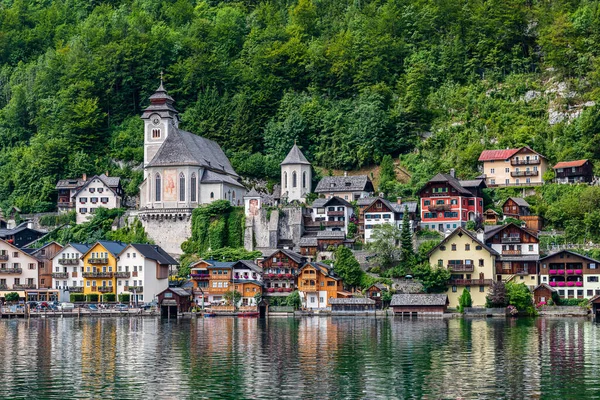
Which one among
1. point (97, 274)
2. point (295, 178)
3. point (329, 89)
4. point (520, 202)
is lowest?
point (97, 274)

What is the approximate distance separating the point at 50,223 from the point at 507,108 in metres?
52.5

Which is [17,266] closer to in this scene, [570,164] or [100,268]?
[100,268]

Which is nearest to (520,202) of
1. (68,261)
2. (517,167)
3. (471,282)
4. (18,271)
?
(517,167)

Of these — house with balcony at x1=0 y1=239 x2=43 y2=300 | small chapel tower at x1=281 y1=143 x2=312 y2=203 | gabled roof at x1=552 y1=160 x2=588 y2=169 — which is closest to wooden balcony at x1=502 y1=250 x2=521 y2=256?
gabled roof at x1=552 y1=160 x2=588 y2=169

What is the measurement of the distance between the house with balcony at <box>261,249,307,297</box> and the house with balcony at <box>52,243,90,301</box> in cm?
1833

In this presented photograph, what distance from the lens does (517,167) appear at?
324 feet

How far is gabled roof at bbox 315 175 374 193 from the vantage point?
102562 mm

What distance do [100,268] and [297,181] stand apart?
24.3 metres

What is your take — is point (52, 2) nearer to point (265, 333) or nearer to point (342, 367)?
→ point (265, 333)

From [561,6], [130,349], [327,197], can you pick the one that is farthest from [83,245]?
[561,6]

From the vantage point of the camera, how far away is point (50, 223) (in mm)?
108000

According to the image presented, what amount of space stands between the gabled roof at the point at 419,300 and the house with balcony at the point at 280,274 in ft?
37.8

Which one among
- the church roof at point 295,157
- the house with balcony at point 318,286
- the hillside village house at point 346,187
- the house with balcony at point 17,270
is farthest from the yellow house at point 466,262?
the house with balcony at point 17,270

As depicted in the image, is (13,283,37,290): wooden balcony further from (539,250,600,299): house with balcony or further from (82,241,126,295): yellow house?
(539,250,600,299): house with balcony
